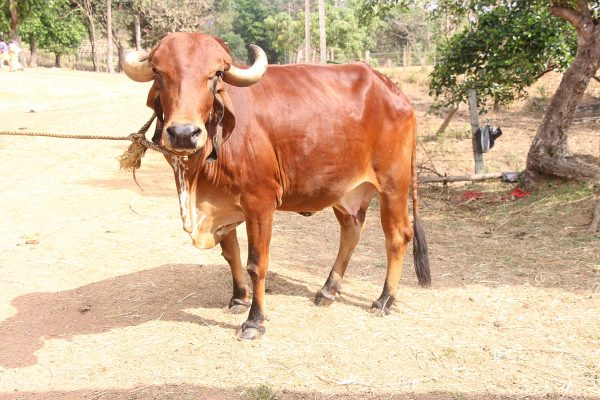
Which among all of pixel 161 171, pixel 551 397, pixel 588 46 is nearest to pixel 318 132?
pixel 551 397

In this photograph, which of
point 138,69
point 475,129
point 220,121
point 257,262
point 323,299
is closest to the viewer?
point 138,69

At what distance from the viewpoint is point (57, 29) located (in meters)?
39.0

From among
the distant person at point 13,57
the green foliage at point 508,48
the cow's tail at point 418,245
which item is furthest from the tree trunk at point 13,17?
the cow's tail at point 418,245

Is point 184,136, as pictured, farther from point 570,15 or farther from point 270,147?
point 570,15

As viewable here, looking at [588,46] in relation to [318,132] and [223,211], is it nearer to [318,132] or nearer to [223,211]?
[318,132]

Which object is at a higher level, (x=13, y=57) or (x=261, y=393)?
(x=13, y=57)

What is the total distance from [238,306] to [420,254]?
5.29 feet

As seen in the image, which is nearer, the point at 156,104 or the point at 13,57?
the point at 156,104

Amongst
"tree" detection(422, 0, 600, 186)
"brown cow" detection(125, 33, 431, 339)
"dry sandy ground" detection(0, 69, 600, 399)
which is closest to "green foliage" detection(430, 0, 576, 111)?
"tree" detection(422, 0, 600, 186)

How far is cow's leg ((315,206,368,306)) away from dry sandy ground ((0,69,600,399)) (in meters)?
0.11

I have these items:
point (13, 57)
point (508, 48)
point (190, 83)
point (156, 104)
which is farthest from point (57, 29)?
point (190, 83)

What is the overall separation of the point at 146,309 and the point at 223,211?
129 centimetres

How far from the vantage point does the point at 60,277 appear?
233 inches

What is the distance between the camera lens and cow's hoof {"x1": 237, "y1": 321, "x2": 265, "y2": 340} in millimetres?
4586
